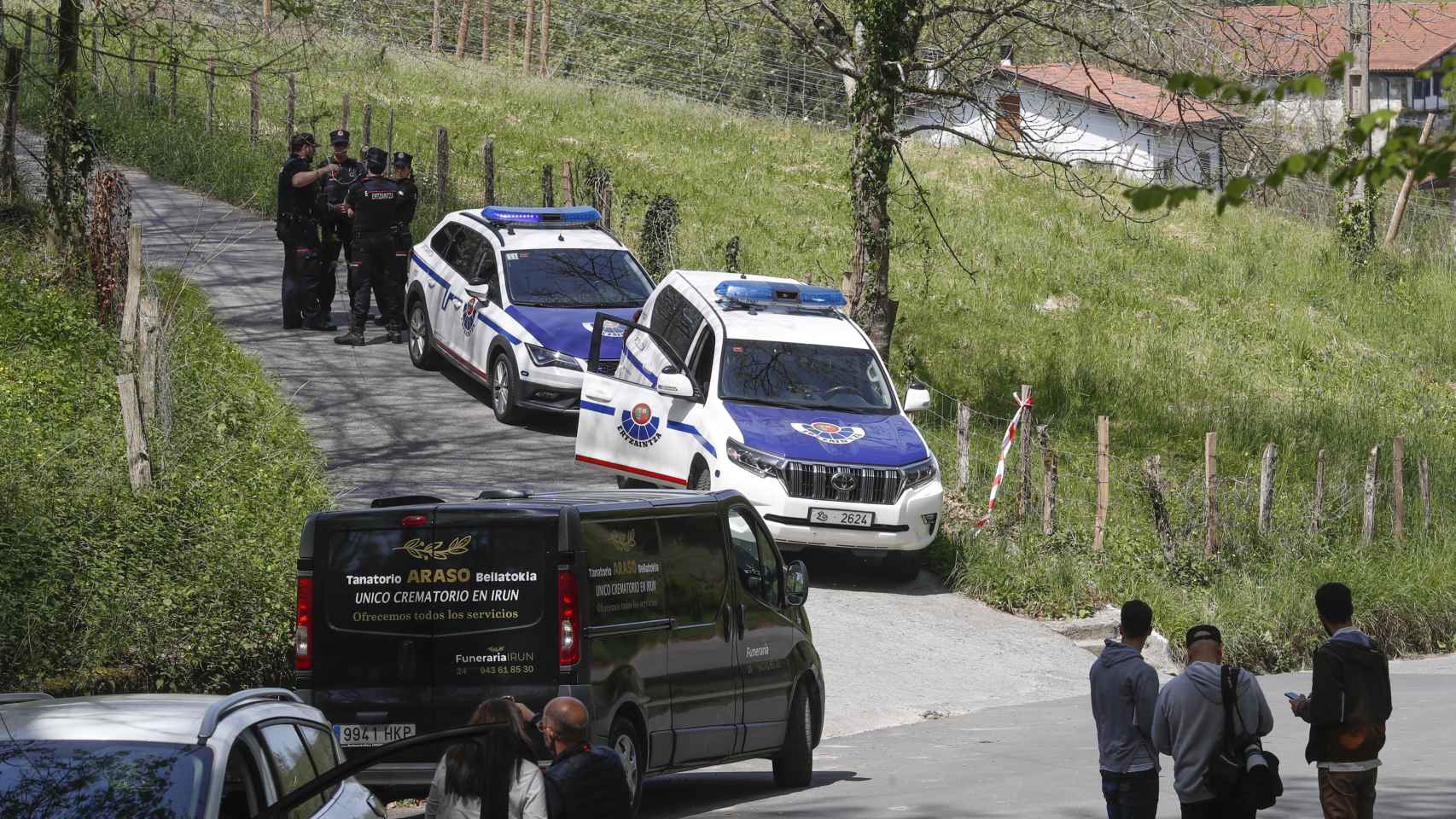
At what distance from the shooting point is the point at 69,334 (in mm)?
16094

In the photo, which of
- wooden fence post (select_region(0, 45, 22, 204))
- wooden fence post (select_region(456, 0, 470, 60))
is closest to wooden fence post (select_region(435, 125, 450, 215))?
wooden fence post (select_region(0, 45, 22, 204))

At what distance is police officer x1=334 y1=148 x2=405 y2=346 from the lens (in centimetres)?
1947

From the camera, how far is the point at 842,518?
14914 millimetres

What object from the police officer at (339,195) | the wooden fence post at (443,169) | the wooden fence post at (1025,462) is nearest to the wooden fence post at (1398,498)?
the wooden fence post at (1025,462)

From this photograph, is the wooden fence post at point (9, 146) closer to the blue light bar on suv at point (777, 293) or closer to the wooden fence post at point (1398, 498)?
the blue light bar on suv at point (777, 293)

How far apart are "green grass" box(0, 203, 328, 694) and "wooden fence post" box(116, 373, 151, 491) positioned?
0.12 meters

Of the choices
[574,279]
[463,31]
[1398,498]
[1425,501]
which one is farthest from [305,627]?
[463,31]

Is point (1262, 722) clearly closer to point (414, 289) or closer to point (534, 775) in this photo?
point (534, 775)

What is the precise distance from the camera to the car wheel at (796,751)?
410 inches

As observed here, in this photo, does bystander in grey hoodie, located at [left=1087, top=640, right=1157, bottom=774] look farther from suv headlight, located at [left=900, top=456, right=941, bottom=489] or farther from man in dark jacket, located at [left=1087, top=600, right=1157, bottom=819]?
suv headlight, located at [left=900, top=456, right=941, bottom=489]

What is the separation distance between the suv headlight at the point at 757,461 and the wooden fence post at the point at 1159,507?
13.5 feet

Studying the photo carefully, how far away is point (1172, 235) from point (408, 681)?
30275 mm

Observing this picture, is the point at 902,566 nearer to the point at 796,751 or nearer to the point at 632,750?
the point at 796,751

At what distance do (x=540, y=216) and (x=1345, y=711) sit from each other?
13.7m
